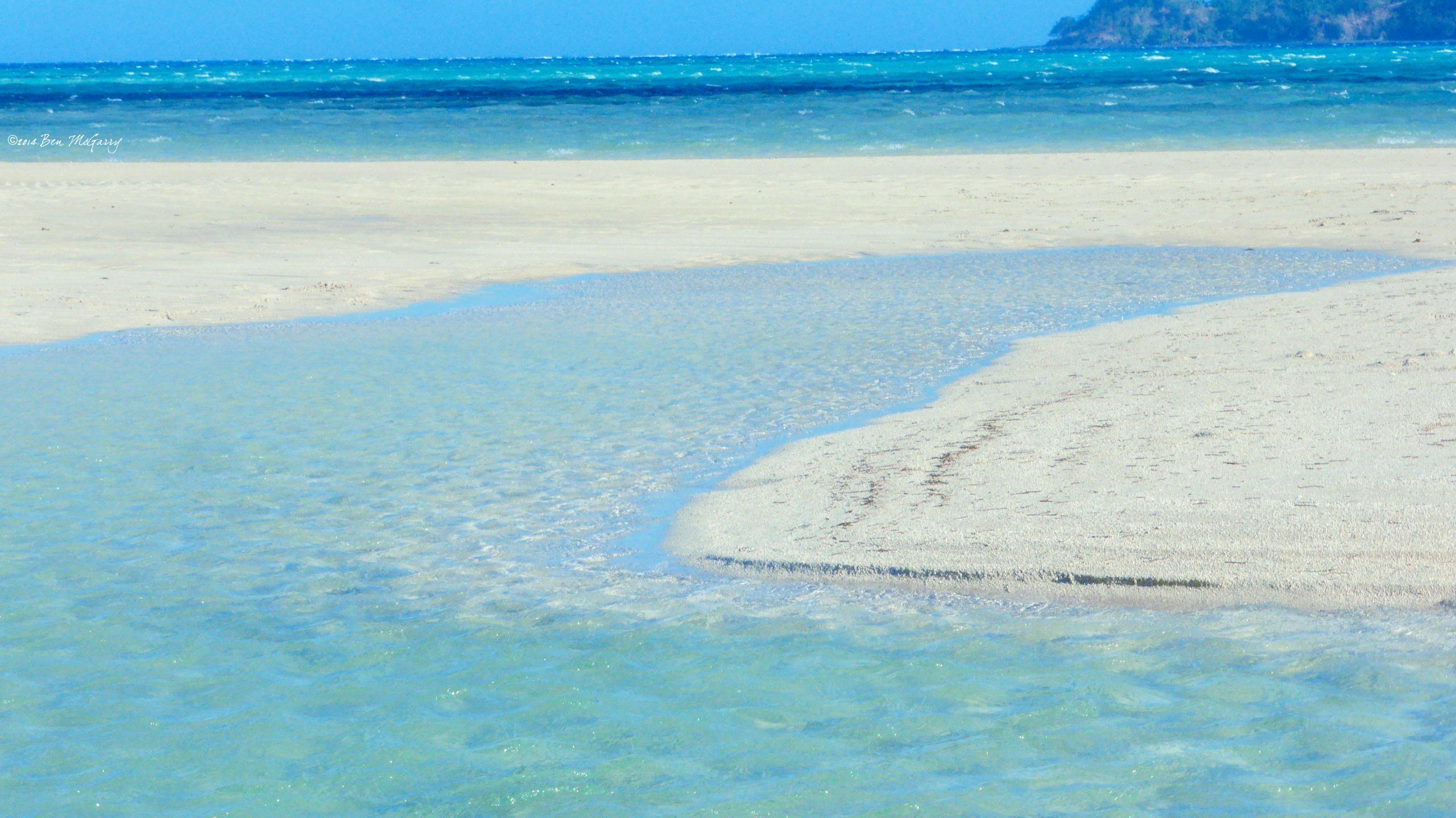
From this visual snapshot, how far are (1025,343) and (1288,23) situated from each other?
649 ft

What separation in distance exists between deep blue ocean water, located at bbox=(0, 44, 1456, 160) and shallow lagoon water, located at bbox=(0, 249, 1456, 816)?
2094cm

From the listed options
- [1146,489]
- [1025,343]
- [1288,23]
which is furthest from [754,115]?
[1288,23]

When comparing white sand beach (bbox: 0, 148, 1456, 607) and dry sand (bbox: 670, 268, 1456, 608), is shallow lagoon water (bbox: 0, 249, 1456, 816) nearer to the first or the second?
dry sand (bbox: 670, 268, 1456, 608)

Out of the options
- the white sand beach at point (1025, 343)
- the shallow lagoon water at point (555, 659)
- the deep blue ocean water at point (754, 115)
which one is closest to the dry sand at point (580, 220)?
the white sand beach at point (1025, 343)

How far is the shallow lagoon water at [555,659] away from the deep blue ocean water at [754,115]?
20.9m

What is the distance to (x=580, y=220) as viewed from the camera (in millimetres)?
16094

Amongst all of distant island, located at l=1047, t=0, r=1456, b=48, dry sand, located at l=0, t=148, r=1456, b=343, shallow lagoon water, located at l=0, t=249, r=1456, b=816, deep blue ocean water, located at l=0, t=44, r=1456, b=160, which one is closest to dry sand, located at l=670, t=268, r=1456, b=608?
shallow lagoon water, located at l=0, t=249, r=1456, b=816

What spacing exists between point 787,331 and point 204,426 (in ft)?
12.4

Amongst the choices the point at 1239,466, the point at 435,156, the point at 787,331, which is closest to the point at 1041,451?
the point at 1239,466

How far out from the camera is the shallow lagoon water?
307 centimetres

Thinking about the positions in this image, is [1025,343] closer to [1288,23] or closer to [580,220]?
[580,220]

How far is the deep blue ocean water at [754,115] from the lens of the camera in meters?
27.6

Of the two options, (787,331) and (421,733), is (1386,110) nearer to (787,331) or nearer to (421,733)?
(787,331)

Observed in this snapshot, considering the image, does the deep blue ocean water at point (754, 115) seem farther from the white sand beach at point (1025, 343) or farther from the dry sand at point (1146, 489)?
the dry sand at point (1146, 489)
